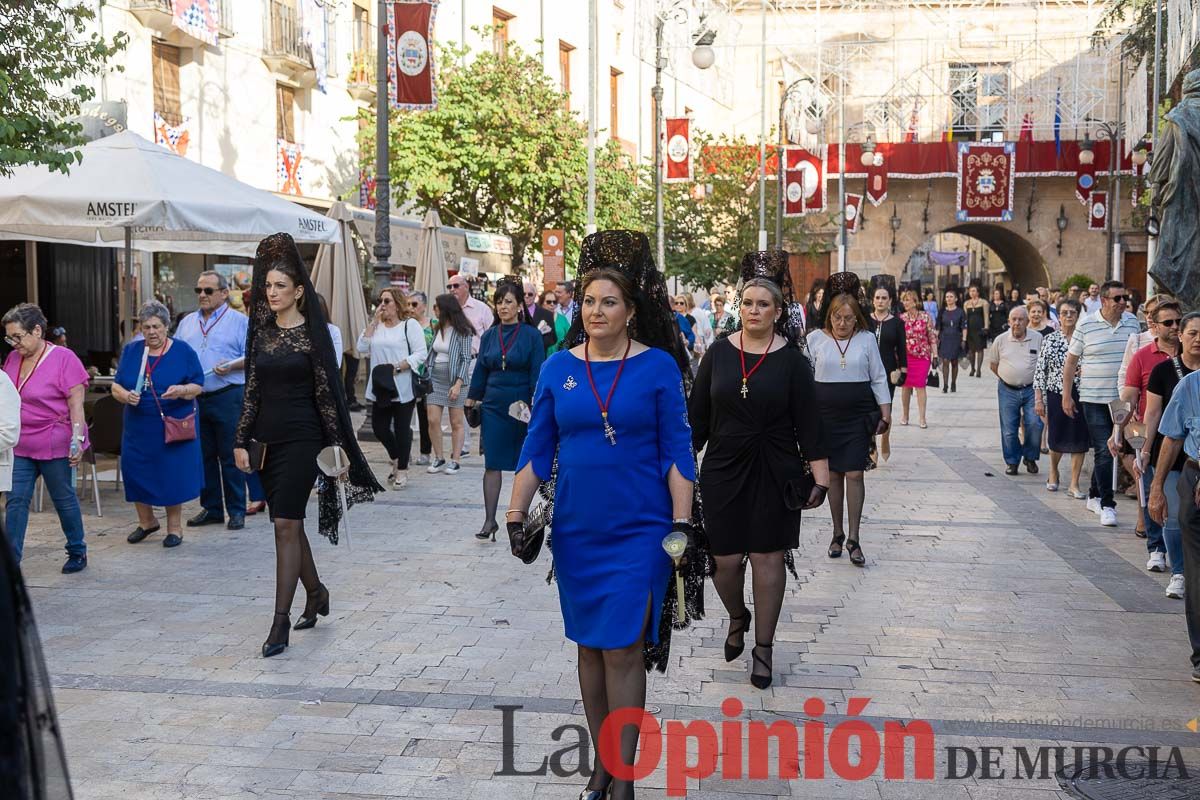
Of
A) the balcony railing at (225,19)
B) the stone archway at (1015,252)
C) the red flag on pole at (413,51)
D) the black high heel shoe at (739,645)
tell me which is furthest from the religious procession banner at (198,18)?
the stone archway at (1015,252)

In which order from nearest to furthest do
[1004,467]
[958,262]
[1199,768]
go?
[1199,768], [1004,467], [958,262]

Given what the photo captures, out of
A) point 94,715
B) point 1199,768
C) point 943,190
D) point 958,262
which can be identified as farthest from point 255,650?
point 958,262

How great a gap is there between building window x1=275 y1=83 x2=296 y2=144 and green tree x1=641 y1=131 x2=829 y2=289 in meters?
11.0

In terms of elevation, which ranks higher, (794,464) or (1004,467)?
(794,464)

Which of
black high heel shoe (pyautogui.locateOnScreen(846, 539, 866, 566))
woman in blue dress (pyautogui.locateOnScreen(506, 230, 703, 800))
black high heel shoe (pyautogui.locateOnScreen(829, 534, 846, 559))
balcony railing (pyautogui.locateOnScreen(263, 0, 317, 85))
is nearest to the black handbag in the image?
black high heel shoe (pyautogui.locateOnScreen(829, 534, 846, 559))

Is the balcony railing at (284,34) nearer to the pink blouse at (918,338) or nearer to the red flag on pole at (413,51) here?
the red flag on pole at (413,51)

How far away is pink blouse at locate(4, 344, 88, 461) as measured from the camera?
790 centimetres

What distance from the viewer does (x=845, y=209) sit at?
38.4m

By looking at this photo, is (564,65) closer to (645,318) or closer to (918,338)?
(918,338)

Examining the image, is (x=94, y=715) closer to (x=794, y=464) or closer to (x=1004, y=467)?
(x=794, y=464)

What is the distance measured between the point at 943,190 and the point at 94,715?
126 feet

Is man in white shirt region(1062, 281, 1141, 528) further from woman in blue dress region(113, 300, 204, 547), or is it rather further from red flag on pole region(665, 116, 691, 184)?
red flag on pole region(665, 116, 691, 184)

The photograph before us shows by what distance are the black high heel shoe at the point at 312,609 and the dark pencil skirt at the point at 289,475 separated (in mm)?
518

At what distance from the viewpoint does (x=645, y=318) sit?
4539 mm
